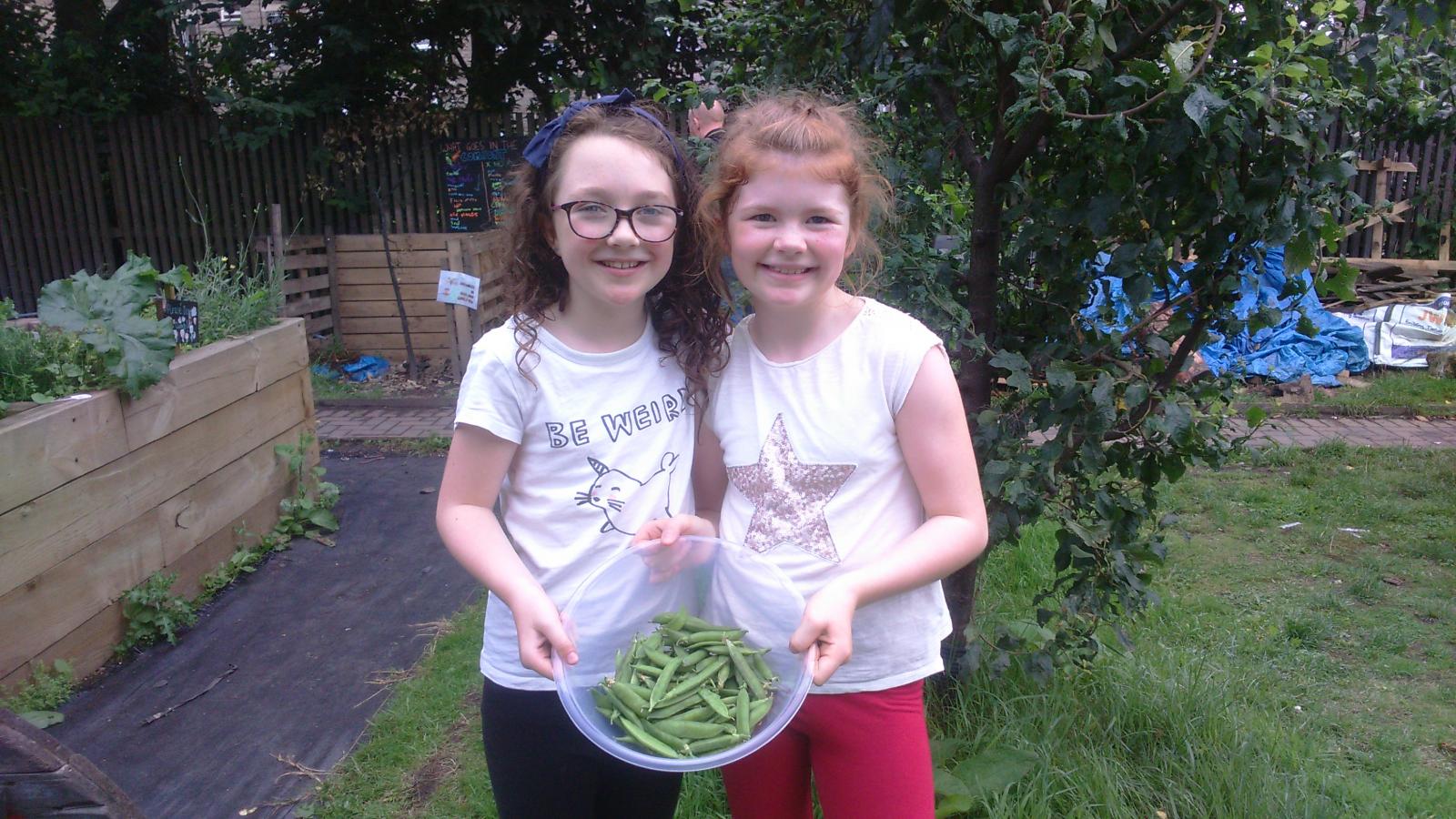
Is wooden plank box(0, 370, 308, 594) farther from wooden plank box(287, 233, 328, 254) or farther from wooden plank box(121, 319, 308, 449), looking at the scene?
wooden plank box(287, 233, 328, 254)

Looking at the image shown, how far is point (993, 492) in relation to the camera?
2348 mm

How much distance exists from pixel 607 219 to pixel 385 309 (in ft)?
26.4

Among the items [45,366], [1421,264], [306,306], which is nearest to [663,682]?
[45,366]

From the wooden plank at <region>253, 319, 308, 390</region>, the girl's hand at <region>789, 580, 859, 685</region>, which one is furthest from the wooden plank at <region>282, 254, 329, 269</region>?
the girl's hand at <region>789, 580, 859, 685</region>

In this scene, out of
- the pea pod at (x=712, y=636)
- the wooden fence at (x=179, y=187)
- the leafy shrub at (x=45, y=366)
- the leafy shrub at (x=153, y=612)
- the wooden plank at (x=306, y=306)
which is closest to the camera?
the pea pod at (x=712, y=636)

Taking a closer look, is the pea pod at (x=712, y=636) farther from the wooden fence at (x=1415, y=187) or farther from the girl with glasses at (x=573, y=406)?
the wooden fence at (x=1415, y=187)

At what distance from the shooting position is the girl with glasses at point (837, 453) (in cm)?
161

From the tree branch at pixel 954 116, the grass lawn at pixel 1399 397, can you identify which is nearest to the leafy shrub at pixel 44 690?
the tree branch at pixel 954 116

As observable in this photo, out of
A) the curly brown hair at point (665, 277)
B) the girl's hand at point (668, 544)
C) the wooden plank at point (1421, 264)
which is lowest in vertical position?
the wooden plank at point (1421, 264)

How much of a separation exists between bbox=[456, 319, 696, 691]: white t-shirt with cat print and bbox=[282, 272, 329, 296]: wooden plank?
7496 mm

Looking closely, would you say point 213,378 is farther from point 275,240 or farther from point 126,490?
point 275,240

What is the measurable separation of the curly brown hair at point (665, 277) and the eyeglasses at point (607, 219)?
0.31ft

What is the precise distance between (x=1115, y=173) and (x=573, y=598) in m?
1.44

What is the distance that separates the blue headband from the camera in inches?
69.1
